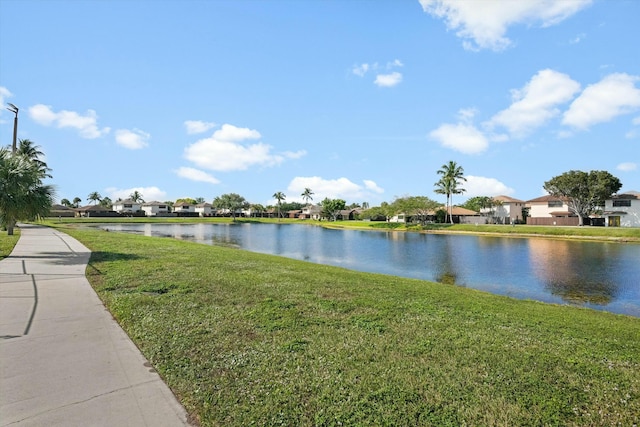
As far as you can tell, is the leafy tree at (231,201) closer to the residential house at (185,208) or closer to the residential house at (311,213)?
the residential house at (185,208)

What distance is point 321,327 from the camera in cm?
684

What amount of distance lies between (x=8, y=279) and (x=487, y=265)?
26551mm

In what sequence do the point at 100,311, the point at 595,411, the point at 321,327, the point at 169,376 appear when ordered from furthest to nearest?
1. the point at 100,311
2. the point at 321,327
3. the point at 169,376
4. the point at 595,411

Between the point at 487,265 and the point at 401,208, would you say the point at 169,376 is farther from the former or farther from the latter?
the point at 401,208

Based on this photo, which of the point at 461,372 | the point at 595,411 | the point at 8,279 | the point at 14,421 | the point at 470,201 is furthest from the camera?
the point at 470,201

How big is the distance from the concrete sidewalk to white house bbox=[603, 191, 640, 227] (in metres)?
78.5

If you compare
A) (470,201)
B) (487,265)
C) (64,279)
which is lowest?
(487,265)

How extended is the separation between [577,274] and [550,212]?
196ft

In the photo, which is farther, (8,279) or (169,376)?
(8,279)

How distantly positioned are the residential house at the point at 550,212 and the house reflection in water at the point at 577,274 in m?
38.5

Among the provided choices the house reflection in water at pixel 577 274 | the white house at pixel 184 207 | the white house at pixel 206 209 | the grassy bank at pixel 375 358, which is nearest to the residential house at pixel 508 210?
the house reflection in water at pixel 577 274

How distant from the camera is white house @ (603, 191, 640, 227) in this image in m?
59.5

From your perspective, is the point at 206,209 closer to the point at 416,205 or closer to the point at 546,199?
the point at 416,205

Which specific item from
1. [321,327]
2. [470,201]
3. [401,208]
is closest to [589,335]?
[321,327]
